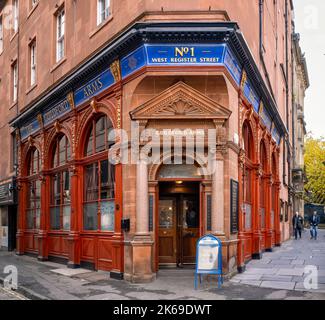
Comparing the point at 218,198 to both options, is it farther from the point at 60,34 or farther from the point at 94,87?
the point at 60,34

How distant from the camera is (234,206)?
1429 centimetres

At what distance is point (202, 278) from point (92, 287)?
271cm

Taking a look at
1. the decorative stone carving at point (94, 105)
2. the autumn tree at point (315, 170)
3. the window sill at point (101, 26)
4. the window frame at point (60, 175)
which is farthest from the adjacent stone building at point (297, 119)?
the decorative stone carving at point (94, 105)

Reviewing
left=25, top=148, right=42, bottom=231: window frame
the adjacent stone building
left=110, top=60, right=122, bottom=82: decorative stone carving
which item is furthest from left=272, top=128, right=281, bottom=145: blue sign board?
left=110, top=60, right=122, bottom=82: decorative stone carving

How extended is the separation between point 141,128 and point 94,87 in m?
3.09

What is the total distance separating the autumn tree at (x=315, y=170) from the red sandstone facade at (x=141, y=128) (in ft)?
124

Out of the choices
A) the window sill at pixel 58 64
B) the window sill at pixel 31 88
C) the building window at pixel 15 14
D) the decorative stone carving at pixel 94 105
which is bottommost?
the decorative stone carving at pixel 94 105

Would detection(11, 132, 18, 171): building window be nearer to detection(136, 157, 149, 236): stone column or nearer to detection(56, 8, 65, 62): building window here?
detection(56, 8, 65, 62): building window

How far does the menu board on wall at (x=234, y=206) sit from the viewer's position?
546 inches

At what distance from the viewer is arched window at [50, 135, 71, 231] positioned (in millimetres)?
18250

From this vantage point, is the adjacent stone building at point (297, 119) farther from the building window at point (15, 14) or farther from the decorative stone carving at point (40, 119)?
the decorative stone carving at point (40, 119)

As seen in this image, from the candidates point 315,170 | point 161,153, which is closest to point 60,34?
point 161,153

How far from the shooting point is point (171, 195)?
1496cm
